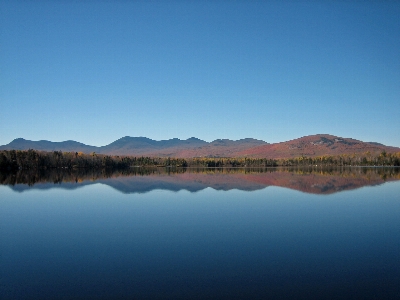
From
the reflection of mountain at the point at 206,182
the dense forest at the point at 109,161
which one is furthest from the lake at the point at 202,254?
the dense forest at the point at 109,161

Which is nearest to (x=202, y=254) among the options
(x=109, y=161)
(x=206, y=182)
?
(x=206, y=182)

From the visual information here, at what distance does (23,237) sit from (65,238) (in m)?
1.65

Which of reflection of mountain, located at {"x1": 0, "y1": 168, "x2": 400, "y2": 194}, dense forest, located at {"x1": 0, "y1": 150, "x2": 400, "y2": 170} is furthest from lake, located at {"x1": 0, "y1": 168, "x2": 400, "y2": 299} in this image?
dense forest, located at {"x1": 0, "y1": 150, "x2": 400, "y2": 170}

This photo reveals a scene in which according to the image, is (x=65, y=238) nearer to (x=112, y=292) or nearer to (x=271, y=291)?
(x=112, y=292)

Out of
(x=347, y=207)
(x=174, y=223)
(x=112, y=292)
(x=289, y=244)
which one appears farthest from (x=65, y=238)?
(x=347, y=207)

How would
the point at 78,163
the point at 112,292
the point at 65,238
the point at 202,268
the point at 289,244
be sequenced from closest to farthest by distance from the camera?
the point at 112,292 < the point at 202,268 < the point at 289,244 < the point at 65,238 < the point at 78,163

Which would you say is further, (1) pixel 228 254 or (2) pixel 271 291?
(1) pixel 228 254

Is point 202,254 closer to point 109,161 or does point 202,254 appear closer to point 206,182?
point 206,182

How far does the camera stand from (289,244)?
1126 cm

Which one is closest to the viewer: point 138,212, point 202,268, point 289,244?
point 202,268

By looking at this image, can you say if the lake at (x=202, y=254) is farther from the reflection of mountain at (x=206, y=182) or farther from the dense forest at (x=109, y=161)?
the dense forest at (x=109, y=161)

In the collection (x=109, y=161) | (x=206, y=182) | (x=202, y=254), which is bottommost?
(x=202, y=254)

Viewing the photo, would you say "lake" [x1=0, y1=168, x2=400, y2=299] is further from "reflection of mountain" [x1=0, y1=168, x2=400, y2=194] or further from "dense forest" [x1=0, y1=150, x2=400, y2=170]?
"dense forest" [x1=0, y1=150, x2=400, y2=170]

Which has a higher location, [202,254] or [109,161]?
[109,161]
